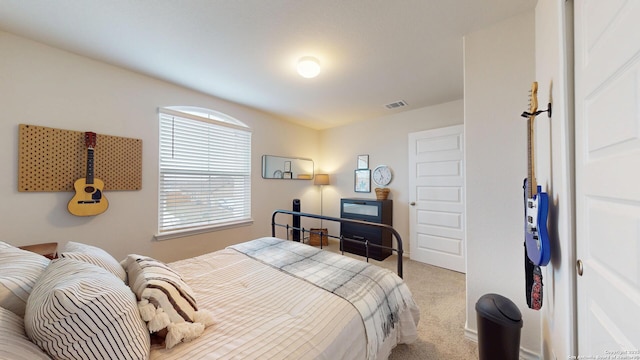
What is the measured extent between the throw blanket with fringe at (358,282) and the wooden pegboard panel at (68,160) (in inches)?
63.4

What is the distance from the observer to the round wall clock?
3.82m

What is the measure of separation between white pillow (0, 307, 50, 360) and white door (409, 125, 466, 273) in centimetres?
364

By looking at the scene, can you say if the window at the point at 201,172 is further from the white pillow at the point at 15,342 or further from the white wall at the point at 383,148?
the white pillow at the point at 15,342

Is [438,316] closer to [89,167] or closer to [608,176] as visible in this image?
[608,176]

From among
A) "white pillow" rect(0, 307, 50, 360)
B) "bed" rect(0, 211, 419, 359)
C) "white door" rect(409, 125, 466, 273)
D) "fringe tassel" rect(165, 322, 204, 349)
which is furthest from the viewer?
"white door" rect(409, 125, 466, 273)

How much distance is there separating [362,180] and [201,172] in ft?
8.99

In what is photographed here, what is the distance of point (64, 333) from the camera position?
2.05 ft

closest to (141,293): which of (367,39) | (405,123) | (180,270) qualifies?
(180,270)

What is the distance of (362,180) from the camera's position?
4.16 metres

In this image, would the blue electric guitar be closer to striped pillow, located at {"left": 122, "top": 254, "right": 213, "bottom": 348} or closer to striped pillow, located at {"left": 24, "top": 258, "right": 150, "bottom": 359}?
striped pillow, located at {"left": 122, "top": 254, "right": 213, "bottom": 348}

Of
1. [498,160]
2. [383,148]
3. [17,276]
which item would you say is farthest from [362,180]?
[17,276]

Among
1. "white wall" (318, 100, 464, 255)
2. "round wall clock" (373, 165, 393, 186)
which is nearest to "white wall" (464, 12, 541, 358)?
"white wall" (318, 100, 464, 255)

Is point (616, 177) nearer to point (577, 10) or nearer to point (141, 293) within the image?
point (577, 10)

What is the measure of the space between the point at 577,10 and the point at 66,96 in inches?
141
